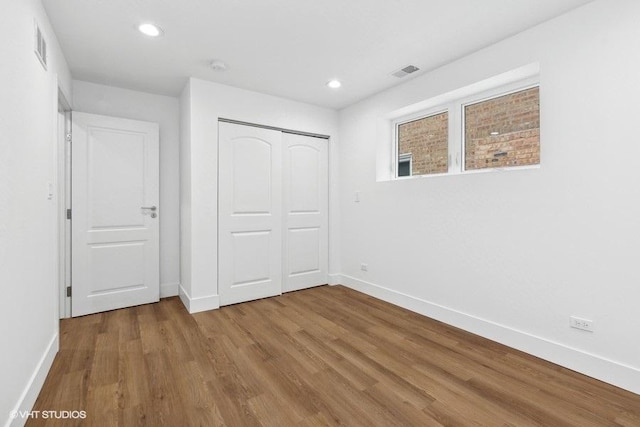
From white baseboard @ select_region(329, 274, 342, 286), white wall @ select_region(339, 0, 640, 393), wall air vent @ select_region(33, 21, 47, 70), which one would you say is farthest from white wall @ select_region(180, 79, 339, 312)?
white wall @ select_region(339, 0, 640, 393)

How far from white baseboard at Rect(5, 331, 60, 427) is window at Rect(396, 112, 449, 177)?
3628 mm

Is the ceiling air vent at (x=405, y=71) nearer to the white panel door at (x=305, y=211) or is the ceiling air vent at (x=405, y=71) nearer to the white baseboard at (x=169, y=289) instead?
the white panel door at (x=305, y=211)

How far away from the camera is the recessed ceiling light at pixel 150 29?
2.32 metres

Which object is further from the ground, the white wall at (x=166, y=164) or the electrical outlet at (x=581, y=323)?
the white wall at (x=166, y=164)

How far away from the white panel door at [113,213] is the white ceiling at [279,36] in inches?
25.7

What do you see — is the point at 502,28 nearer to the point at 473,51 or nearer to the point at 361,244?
the point at 473,51

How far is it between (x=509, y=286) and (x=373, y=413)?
5.28ft

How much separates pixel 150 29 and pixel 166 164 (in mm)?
1761

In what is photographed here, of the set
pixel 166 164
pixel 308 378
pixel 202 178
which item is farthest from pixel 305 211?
pixel 308 378

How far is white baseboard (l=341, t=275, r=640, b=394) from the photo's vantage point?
1.94 m

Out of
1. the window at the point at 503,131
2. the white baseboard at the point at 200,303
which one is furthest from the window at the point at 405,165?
the white baseboard at the point at 200,303

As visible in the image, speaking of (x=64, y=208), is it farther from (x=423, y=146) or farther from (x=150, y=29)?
(x=423, y=146)

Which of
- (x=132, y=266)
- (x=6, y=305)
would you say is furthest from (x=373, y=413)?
(x=132, y=266)

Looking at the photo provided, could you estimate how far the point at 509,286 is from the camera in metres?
2.51
